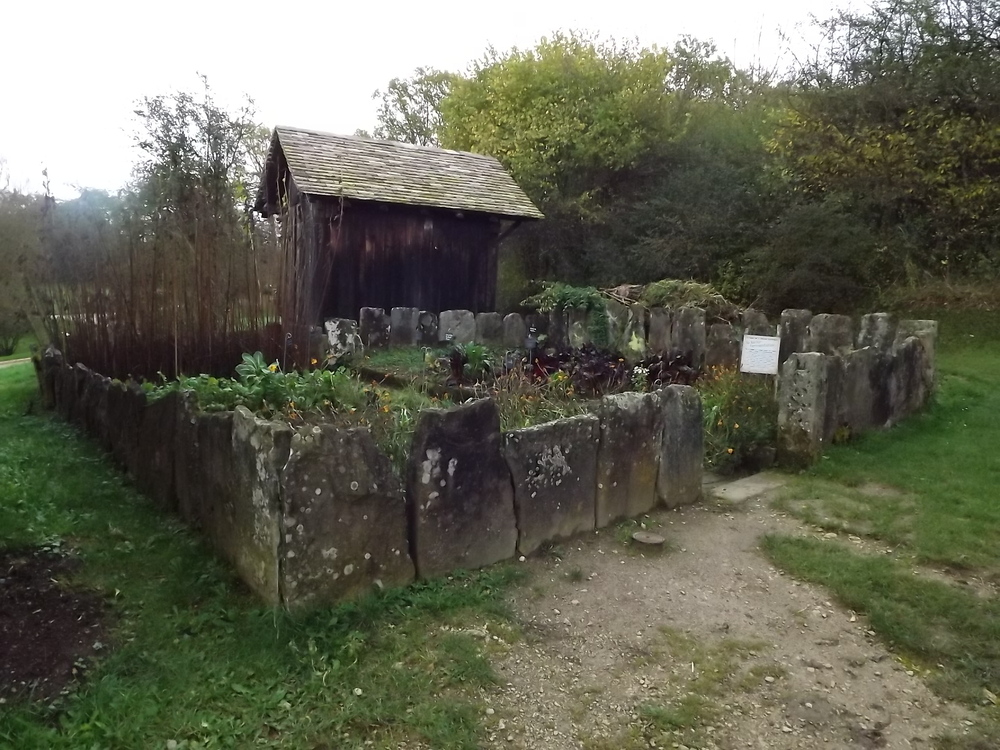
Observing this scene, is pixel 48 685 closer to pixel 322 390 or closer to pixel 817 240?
pixel 322 390

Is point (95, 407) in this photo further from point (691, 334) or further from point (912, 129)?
point (912, 129)

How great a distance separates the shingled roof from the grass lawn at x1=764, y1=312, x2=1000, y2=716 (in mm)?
9526

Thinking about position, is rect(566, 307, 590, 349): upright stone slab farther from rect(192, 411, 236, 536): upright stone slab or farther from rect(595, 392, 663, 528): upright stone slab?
rect(192, 411, 236, 536): upright stone slab

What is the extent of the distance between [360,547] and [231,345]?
4.19 meters

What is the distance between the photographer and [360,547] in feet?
11.3

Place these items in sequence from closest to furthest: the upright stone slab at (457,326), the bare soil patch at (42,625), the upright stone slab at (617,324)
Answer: the bare soil patch at (42,625) → the upright stone slab at (617,324) → the upright stone slab at (457,326)

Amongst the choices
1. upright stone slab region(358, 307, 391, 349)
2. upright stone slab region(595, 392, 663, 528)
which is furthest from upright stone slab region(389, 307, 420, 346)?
upright stone slab region(595, 392, 663, 528)

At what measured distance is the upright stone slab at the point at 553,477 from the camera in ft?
13.3

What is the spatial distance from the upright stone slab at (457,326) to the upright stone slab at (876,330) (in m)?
5.54

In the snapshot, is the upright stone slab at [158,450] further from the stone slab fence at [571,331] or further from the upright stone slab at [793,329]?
the upright stone slab at [793,329]

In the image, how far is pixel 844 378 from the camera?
6383 mm

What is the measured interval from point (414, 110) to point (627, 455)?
28.4 meters

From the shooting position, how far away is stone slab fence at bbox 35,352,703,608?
10.8 ft

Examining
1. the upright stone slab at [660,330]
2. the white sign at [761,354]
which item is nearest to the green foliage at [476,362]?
the upright stone slab at [660,330]
